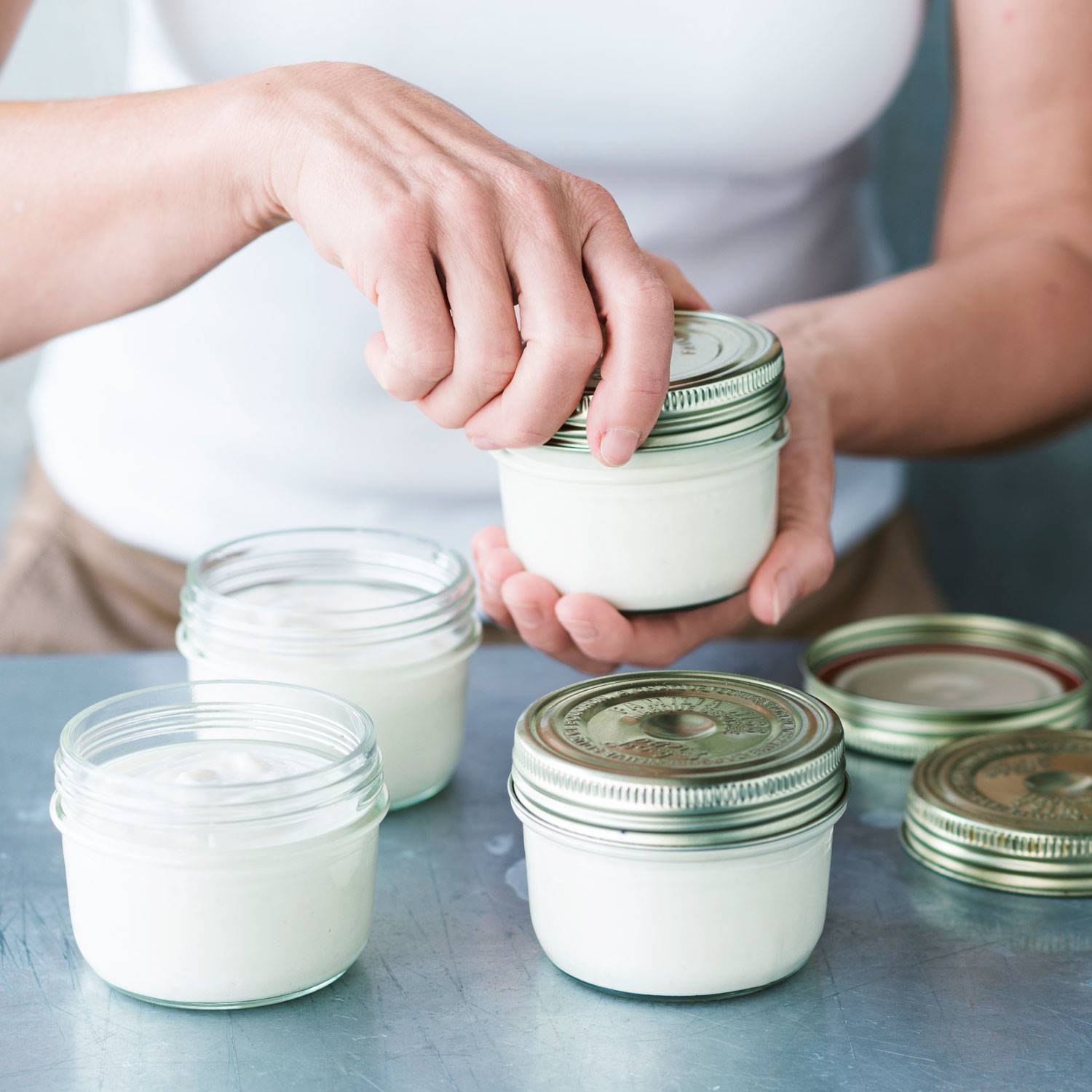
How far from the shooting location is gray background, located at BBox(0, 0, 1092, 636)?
2186 millimetres

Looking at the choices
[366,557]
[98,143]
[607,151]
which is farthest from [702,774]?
[607,151]

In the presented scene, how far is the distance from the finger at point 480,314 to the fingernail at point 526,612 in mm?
166

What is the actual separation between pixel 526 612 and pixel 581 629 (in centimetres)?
4

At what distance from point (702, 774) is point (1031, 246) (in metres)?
0.87

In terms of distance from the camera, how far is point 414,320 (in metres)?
0.86

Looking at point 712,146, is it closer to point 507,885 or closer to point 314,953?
point 507,885

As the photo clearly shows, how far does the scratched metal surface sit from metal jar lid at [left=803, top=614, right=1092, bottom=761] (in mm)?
118

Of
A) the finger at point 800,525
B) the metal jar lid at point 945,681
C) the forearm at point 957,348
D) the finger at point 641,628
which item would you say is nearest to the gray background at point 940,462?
the forearm at point 957,348

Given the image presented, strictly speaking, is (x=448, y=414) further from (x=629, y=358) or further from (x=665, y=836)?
(x=665, y=836)

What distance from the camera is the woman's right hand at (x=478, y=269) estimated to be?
864mm

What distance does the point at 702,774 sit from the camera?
76 centimetres

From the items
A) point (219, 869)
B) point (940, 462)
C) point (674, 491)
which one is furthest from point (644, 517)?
point (940, 462)

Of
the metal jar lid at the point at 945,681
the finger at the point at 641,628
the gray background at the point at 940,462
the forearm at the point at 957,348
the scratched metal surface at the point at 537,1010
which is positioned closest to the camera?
the scratched metal surface at the point at 537,1010

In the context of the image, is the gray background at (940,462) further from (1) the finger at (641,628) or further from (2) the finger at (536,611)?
(2) the finger at (536,611)
